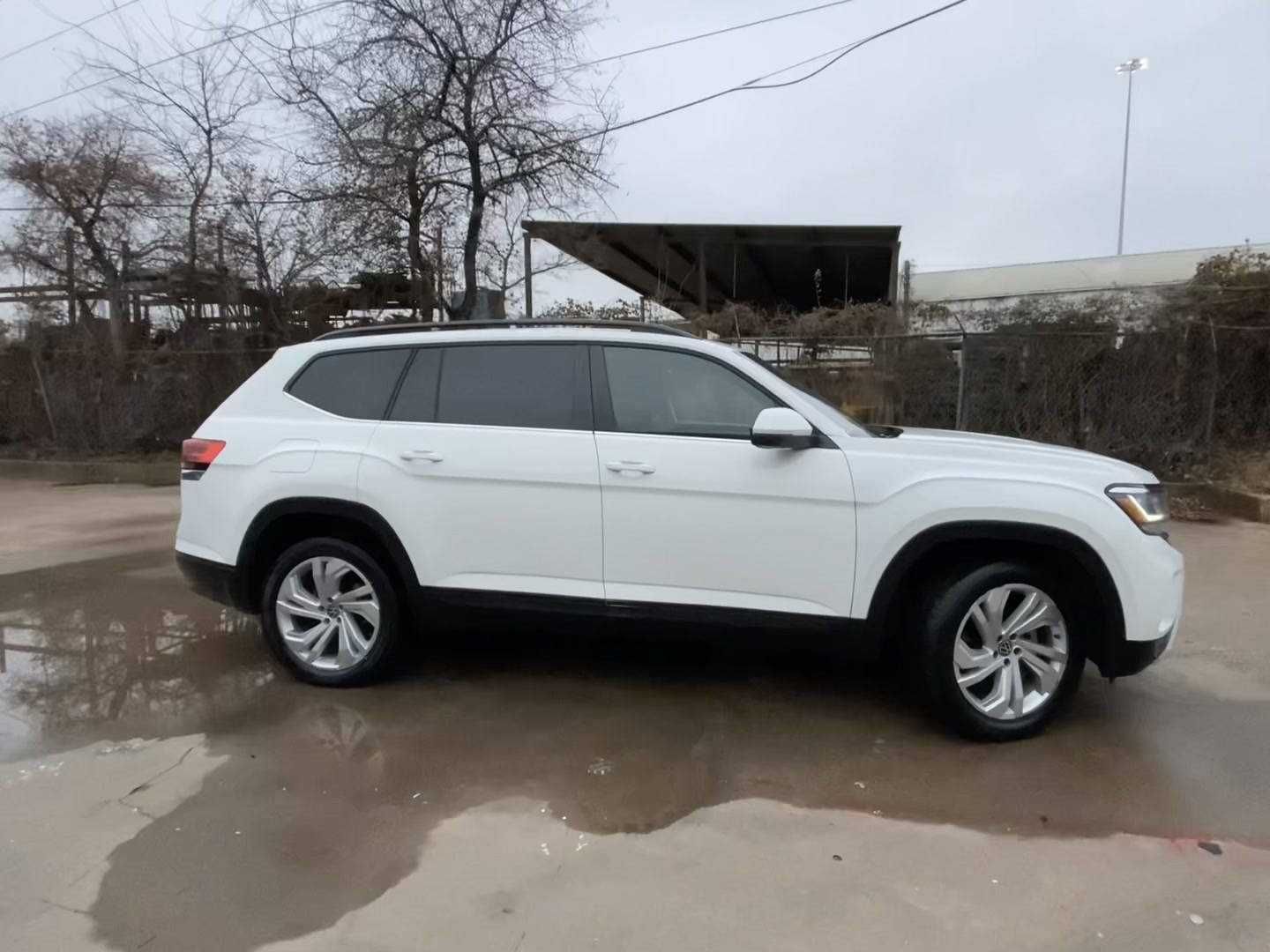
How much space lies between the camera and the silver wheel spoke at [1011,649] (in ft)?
11.9

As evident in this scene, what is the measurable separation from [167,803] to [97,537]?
6.14m

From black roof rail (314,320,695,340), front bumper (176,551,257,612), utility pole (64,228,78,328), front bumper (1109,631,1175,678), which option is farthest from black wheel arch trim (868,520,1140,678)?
utility pole (64,228,78,328)

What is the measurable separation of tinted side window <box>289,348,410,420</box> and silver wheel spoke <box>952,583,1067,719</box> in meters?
3.00

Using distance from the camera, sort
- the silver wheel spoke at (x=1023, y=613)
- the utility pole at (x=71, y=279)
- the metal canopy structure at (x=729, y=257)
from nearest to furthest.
Answer: the silver wheel spoke at (x=1023, y=613), the utility pole at (x=71, y=279), the metal canopy structure at (x=729, y=257)

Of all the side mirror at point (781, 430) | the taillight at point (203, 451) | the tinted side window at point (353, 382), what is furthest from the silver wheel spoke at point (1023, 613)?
the taillight at point (203, 451)

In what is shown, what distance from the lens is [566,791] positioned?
3344 mm

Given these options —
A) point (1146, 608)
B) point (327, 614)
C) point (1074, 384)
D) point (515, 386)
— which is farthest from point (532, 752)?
point (1074, 384)

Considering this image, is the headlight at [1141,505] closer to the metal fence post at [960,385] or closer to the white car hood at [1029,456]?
the white car hood at [1029,456]

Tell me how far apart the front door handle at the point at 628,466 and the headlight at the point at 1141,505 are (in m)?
1.96

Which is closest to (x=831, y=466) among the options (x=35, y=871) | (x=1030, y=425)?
(x=35, y=871)

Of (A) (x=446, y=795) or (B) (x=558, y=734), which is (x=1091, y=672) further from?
(A) (x=446, y=795)

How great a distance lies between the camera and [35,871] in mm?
2838

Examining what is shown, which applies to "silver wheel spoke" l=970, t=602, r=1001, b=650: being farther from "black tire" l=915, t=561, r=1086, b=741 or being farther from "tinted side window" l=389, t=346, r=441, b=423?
"tinted side window" l=389, t=346, r=441, b=423

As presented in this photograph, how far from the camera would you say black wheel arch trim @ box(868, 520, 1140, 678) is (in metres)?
3.54
